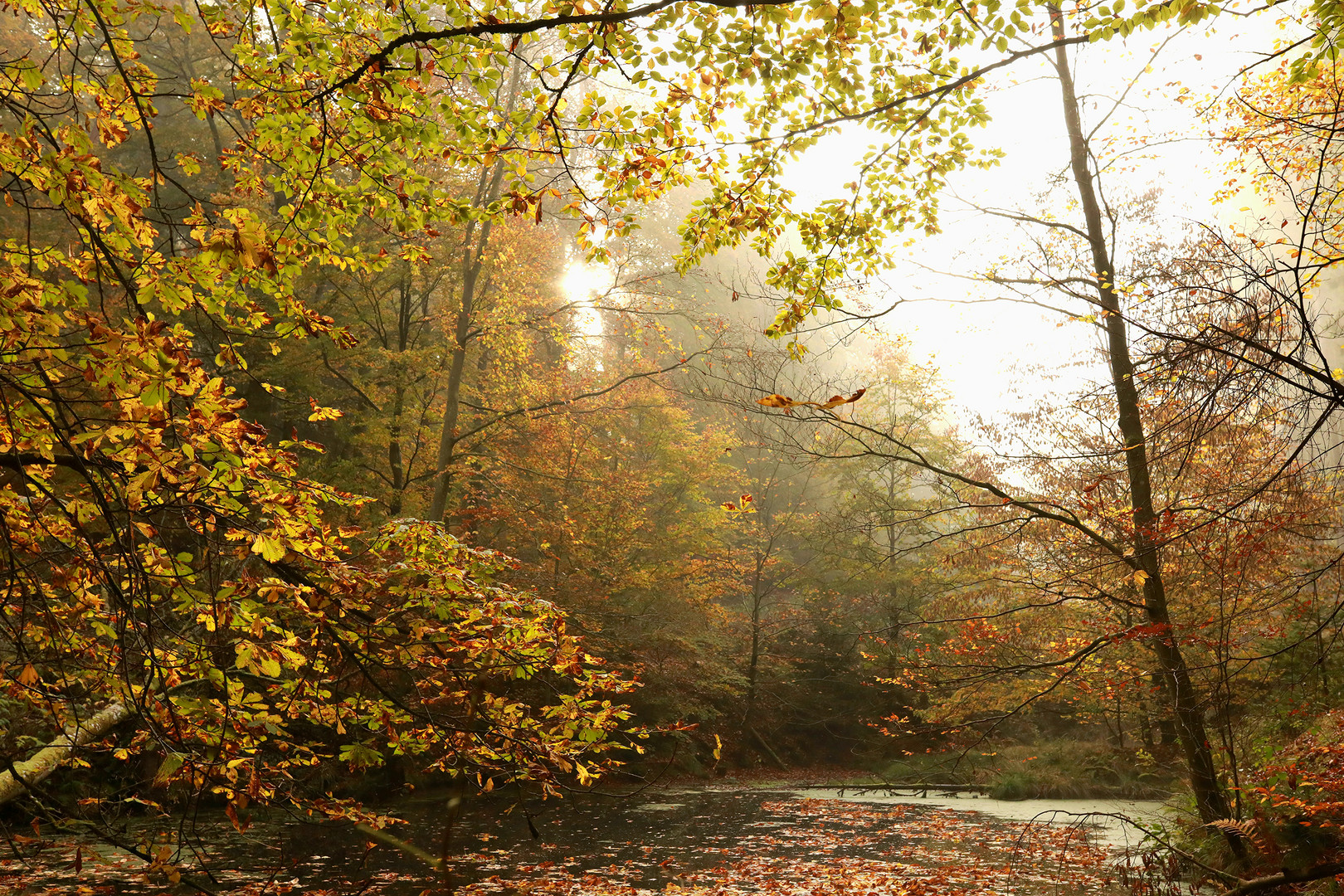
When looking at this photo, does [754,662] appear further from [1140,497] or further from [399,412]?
[1140,497]

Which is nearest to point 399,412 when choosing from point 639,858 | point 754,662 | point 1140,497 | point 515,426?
point 515,426

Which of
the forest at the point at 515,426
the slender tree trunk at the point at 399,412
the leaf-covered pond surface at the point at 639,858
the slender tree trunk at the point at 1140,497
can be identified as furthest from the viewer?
the slender tree trunk at the point at 399,412

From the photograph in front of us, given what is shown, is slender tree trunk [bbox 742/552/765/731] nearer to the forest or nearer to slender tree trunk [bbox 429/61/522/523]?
the forest

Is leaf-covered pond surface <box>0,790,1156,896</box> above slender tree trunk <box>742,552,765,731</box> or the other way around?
the other way around

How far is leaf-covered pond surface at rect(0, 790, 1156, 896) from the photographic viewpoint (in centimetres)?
710

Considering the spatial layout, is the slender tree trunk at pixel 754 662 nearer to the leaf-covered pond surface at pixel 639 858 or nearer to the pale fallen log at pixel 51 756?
the leaf-covered pond surface at pixel 639 858

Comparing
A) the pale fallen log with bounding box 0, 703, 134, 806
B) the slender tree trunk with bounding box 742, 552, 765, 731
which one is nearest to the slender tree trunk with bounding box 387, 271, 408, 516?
the pale fallen log with bounding box 0, 703, 134, 806

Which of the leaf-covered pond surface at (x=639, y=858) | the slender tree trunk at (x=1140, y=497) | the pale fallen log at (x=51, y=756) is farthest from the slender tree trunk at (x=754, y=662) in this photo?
the pale fallen log at (x=51, y=756)

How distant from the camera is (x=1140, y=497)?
648 centimetres

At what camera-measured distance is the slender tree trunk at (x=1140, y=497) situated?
5.91 meters

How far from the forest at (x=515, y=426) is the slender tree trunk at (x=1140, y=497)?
4 cm

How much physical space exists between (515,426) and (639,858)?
30.9ft

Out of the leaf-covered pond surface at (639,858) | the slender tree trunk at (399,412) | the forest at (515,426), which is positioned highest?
the slender tree trunk at (399,412)

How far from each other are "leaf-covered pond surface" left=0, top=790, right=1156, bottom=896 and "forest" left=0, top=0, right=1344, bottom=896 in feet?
0.56
